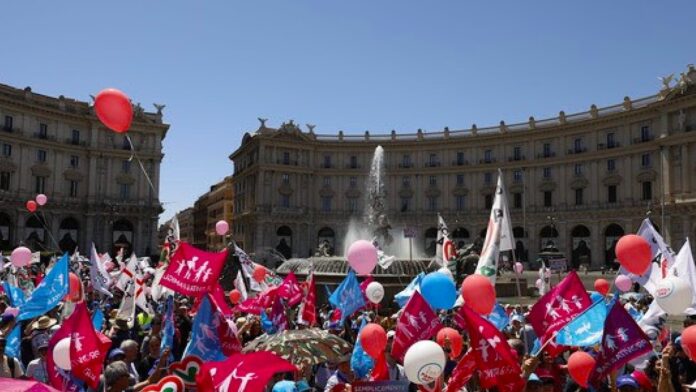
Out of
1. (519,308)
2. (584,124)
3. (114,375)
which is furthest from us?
(584,124)

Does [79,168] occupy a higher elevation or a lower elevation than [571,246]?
higher

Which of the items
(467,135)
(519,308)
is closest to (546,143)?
(467,135)

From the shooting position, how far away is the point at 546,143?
227ft

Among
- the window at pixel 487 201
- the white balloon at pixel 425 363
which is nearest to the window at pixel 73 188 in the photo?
the window at pixel 487 201

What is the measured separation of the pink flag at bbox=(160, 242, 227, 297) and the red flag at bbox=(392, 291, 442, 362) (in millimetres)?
3138

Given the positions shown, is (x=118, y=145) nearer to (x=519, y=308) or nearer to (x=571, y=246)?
(x=571, y=246)

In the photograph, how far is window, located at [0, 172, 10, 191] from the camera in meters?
60.0

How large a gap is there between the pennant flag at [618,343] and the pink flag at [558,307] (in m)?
0.91

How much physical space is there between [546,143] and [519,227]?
392 inches

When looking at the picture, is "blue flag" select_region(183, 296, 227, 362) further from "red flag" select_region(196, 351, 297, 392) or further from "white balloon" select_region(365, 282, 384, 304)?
"white balloon" select_region(365, 282, 384, 304)

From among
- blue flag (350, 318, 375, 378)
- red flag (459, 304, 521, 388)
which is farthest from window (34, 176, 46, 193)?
red flag (459, 304, 521, 388)

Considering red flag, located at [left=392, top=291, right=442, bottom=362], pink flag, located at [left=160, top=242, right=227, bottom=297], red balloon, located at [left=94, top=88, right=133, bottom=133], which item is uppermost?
red balloon, located at [left=94, top=88, right=133, bottom=133]

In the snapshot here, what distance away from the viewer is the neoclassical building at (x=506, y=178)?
58.2 m

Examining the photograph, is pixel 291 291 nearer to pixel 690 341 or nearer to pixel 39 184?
pixel 690 341
